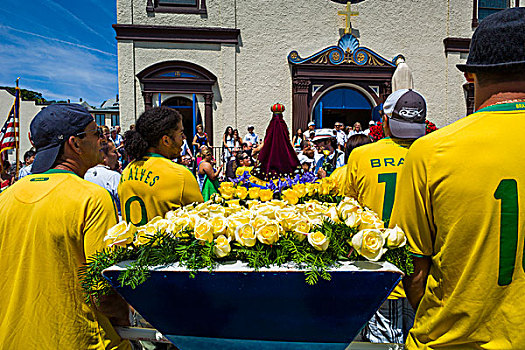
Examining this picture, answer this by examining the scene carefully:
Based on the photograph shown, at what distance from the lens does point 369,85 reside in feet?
44.9

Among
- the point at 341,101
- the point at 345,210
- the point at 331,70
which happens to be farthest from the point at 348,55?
the point at 345,210

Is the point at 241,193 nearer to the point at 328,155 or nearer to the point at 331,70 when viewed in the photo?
the point at 328,155

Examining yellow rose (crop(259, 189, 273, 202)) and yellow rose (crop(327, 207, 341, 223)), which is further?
yellow rose (crop(259, 189, 273, 202))

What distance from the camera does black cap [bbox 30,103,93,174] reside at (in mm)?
1706

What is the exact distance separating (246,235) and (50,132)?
1099 millimetres

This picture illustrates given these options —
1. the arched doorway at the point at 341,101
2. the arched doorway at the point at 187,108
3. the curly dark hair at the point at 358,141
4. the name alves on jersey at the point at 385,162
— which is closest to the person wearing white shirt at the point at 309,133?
the arched doorway at the point at 341,101

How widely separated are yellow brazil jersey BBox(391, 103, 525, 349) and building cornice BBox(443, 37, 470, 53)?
14657 mm

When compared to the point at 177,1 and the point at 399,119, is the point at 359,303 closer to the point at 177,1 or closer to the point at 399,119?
the point at 399,119

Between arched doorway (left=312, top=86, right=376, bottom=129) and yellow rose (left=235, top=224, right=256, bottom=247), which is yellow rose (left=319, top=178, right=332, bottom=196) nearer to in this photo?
yellow rose (left=235, top=224, right=256, bottom=247)

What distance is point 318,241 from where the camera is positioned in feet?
4.55

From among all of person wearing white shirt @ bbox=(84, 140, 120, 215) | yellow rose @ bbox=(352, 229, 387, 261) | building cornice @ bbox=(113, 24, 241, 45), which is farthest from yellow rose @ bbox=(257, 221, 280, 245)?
building cornice @ bbox=(113, 24, 241, 45)

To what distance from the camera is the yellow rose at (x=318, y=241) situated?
4.52ft

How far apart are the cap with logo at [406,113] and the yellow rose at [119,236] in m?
1.87

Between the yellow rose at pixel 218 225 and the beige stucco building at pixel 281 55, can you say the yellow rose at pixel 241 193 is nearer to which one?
the yellow rose at pixel 218 225
